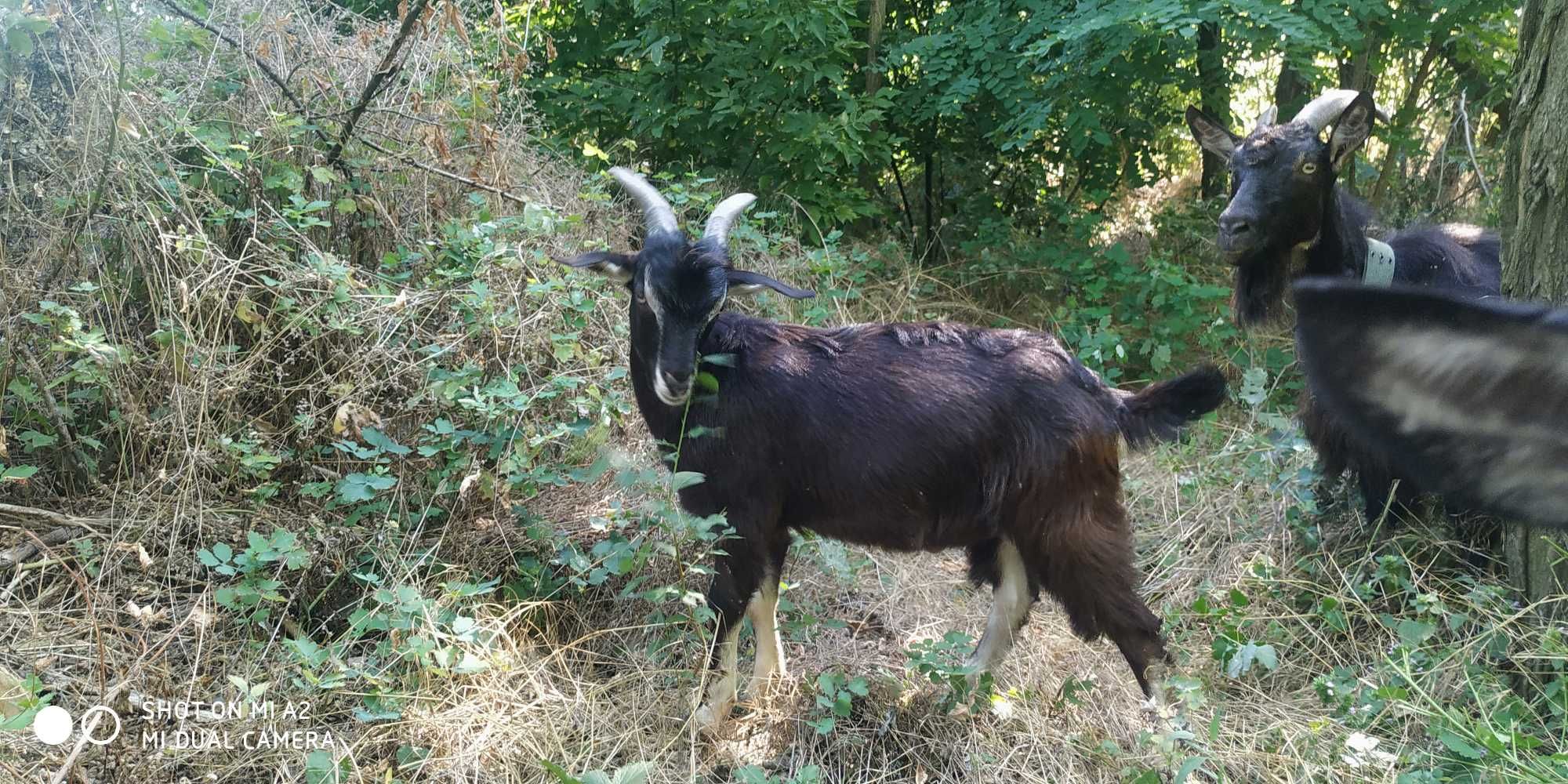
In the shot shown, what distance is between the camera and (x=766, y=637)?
173 inches

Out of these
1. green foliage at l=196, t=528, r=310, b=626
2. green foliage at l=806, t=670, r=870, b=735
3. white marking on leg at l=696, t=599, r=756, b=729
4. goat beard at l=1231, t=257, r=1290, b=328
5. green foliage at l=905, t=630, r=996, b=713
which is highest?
goat beard at l=1231, t=257, r=1290, b=328

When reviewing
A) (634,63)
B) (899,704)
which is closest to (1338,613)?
(899,704)

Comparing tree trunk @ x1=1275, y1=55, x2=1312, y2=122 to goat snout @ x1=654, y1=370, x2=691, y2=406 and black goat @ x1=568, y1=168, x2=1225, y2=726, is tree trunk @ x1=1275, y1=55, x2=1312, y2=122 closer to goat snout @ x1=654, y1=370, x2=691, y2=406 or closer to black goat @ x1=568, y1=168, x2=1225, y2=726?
black goat @ x1=568, y1=168, x2=1225, y2=726

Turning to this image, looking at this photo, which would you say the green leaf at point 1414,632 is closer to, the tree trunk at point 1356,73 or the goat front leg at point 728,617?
the goat front leg at point 728,617

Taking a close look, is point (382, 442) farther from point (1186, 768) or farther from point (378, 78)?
point (1186, 768)

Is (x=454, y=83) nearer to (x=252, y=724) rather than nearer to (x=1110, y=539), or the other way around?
(x=252, y=724)

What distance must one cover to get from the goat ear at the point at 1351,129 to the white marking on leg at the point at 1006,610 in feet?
8.55

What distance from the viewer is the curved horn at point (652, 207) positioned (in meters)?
4.46

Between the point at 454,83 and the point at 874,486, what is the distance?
3.87m

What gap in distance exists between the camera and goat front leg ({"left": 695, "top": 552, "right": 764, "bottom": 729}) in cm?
421

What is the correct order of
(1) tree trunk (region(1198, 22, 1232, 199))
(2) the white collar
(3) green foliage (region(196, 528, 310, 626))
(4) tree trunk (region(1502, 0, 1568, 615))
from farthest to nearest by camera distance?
(1) tree trunk (region(1198, 22, 1232, 199)) → (2) the white collar → (3) green foliage (region(196, 528, 310, 626)) → (4) tree trunk (region(1502, 0, 1568, 615))

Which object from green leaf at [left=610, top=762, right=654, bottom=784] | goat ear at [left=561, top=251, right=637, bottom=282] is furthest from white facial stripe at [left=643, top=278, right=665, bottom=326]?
green leaf at [left=610, top=762, right=654, bottom=784]

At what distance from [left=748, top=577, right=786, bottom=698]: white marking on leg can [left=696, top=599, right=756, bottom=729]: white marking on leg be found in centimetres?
7

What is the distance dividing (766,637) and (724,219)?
1.80 meters
